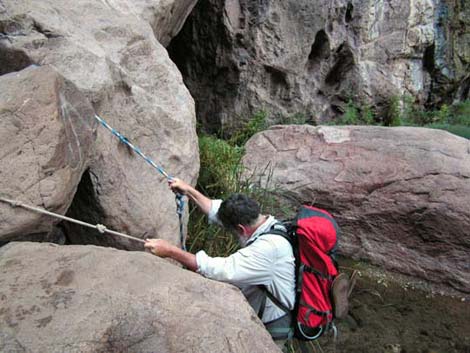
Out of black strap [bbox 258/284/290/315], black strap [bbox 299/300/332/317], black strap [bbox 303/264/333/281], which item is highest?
black strap [bbox 303/264/333/281]

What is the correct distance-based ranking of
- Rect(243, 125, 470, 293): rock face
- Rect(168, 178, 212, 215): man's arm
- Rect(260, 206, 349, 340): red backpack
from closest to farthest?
Rect(260, 206, 349, 340): red backpack → Rect(168, 178, 212, 215): man's arm → Rect(243, 125, 470, 293): rock face

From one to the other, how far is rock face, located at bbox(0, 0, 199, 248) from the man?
20.1 inches

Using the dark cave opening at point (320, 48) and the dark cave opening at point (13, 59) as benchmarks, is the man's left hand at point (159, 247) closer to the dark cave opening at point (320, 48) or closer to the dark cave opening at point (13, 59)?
the dark cave opening at point (13, 59)

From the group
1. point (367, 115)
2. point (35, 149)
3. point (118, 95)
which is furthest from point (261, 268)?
point (367, 115)

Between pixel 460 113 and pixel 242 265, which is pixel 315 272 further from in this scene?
pixel 460 113

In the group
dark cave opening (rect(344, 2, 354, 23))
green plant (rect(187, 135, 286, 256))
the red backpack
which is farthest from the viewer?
dark cave opening (rect(344, 2, 354, 23))

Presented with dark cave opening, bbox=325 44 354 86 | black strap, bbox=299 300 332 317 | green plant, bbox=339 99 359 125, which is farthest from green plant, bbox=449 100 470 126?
black strap, bbox=299 300 332 317

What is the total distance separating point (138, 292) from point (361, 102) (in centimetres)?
778

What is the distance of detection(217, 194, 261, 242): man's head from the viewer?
2.70m

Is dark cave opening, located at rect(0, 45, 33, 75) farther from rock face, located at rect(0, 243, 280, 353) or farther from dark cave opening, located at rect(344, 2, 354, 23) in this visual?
dark cave opening, located at rect(344, 2, 354, 23)

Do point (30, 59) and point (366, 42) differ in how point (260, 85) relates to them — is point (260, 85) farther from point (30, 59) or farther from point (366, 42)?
point (30, 59)

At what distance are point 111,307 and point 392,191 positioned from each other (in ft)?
14.4

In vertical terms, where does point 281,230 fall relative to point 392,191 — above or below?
above

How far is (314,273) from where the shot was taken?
2672 millimetres
